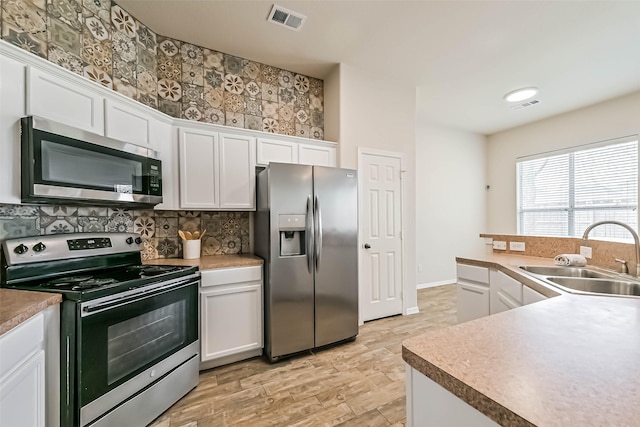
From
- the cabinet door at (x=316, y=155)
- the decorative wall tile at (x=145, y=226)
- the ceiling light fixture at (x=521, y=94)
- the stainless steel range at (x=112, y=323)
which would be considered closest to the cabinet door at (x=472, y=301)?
the cabinet door at (x=316, y=155)

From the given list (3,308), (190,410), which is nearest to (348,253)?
(190,410)

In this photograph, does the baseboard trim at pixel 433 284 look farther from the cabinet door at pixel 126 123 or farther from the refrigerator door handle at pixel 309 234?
the cabinet door at pixel 126 123

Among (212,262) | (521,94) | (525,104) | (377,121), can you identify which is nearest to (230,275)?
(212,262)

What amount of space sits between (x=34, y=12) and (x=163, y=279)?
1911 millimetres

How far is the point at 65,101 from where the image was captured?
1584 mm

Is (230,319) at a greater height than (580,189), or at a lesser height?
lesser

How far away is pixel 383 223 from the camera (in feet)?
10.8

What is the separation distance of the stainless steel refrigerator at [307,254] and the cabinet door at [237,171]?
0.34ft

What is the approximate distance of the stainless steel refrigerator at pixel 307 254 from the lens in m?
2.27

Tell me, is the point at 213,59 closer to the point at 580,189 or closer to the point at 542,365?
the point at 542,365

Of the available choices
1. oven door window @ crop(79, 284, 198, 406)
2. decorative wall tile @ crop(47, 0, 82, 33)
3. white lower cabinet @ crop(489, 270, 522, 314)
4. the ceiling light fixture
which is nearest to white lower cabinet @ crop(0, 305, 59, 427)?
oven door window @ crop(79, 284, 198, 406)

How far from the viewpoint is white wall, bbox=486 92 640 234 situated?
3789 mm

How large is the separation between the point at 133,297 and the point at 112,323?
6.1 inches

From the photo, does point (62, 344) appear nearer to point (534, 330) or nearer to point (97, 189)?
point (97, 189)
